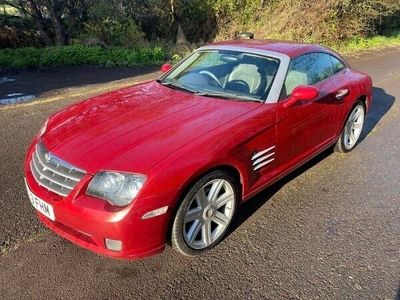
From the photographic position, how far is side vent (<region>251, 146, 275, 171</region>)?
3.35 m

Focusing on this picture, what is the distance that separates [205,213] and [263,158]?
2.48 feet

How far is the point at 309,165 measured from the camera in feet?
15.8

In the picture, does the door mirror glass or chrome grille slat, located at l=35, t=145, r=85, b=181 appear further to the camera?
the door mirror glass

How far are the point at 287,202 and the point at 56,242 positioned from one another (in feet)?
7.10

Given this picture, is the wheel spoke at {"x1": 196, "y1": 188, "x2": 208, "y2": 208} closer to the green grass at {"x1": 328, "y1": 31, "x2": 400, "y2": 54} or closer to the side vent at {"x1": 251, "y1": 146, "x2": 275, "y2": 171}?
the side vent at {"x1": 251, "y1": 146, "x2": 275, "y2": 171}

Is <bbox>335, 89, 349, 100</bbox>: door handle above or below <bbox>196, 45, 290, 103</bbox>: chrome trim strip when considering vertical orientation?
below

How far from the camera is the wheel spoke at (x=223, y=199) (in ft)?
10.3

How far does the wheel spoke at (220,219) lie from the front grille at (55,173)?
43.4 inches

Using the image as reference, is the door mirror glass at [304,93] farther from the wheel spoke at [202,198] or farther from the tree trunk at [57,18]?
the tree trunk at [57,18]

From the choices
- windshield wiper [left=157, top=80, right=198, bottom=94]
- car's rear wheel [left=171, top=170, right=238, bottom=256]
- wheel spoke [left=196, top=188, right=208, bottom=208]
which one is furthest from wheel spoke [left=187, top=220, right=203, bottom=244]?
windshield wiper [left=157, top=80, right=198, bottom=94]

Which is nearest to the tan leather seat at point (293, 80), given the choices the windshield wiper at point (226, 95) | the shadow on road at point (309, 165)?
the windshield wiper at point (226, 95)

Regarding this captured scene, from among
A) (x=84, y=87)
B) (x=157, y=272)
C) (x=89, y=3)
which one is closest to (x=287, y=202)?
(x=157, y=272)

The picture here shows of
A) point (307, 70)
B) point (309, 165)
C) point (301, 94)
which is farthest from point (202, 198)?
point (309, 165)

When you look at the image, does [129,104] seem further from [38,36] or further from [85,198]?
[38,36]
